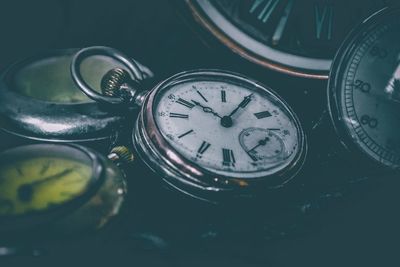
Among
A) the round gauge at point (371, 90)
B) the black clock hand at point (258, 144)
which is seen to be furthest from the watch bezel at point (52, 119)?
the round gauge at point (371, 90)

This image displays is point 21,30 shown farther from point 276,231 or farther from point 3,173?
point 276,231

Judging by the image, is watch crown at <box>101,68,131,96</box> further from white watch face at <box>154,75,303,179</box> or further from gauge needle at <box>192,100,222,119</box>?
gauge needle at <box>192,100,222,119</box>

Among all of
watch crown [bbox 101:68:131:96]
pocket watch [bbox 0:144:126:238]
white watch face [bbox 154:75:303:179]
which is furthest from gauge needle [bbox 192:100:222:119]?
pocket watch [bbox 0:144:126:238]

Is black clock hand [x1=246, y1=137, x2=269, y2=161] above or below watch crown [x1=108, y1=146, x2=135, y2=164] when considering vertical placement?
above

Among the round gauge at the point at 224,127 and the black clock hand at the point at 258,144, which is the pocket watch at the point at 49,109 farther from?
the black clock hand at the point at 258,144

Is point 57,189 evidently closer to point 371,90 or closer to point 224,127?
point 224,127

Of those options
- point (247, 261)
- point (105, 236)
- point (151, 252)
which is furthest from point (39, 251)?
point (247, 261)
